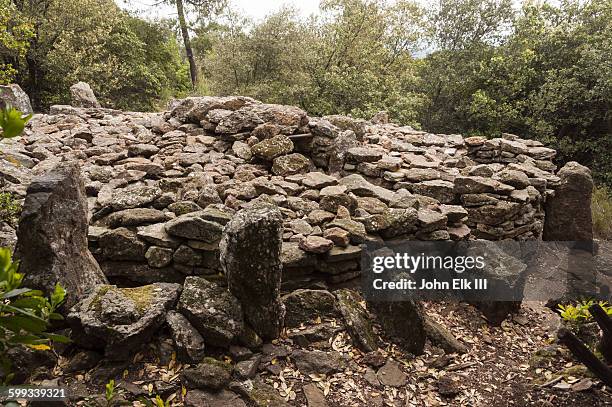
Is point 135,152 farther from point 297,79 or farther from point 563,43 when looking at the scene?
point 563,43

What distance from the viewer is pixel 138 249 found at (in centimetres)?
495

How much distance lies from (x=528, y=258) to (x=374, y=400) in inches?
234

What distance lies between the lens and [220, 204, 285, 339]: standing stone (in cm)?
409

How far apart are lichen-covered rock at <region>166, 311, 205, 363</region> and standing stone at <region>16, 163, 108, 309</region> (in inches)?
41.4

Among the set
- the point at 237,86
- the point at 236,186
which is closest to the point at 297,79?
the point at 237,86

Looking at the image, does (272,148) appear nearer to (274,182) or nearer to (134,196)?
(274,182)

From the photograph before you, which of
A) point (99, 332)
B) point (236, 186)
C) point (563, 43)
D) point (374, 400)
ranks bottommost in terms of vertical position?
point (374, 400)

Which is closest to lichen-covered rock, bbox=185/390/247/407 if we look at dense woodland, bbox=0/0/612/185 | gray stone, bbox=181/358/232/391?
gray stone, bbox=181/358/232/391

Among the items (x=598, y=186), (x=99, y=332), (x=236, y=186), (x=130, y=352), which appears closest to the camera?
(x=99, y=332)

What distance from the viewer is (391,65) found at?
61.3ft

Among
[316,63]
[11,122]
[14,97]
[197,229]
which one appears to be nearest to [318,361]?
[197,229]

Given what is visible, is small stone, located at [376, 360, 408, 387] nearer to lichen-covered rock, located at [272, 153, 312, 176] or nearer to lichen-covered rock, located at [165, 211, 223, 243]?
lichen-covered rock, located at [165, 211, 223, 243]

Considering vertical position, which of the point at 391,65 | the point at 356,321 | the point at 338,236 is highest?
the point at 391,65

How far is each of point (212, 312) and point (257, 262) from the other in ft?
2.36
